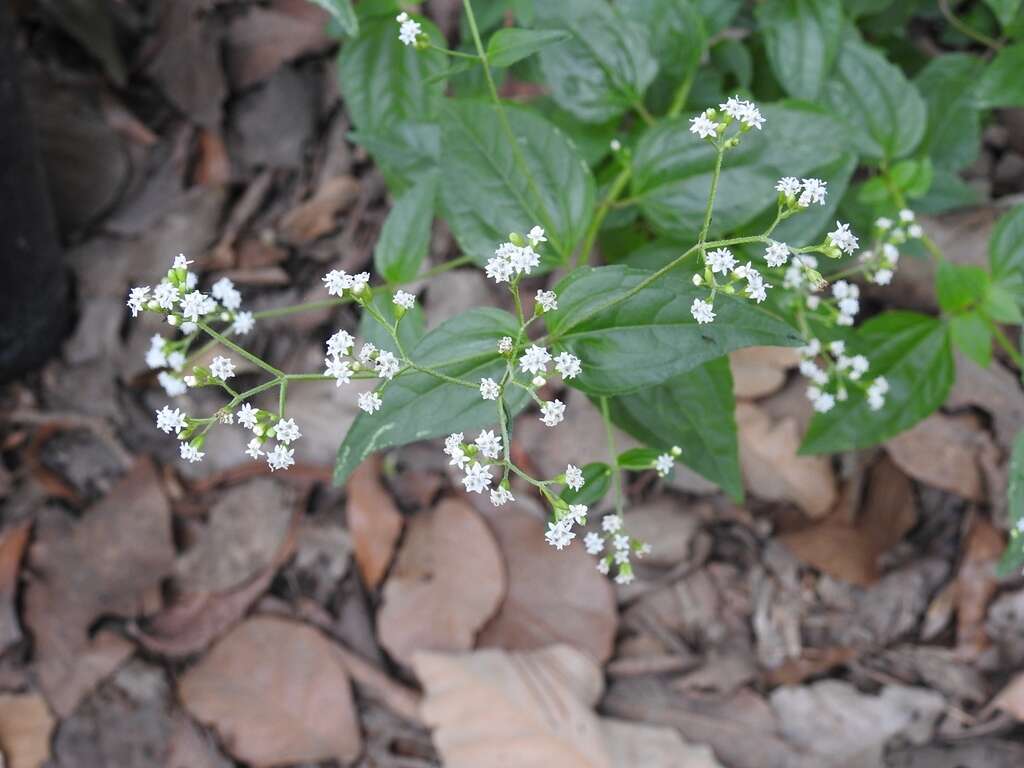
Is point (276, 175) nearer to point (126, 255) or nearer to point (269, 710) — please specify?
point (126, 255)

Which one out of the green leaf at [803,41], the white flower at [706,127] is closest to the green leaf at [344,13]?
the white flower at [706,127]

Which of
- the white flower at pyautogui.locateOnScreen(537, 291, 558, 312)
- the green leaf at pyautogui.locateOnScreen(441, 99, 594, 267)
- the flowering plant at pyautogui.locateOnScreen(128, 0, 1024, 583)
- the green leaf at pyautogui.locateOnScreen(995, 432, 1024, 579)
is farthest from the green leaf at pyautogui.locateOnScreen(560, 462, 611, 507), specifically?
the green leaf at pyautogui.locateOnScreen(995, 432, 1024, 579)

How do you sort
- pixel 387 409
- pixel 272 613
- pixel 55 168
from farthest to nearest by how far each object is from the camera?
pixel 55 168
pixel 272 613
pixel 387 409

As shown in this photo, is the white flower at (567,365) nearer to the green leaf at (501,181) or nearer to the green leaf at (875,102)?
the green leaf at (501,181)

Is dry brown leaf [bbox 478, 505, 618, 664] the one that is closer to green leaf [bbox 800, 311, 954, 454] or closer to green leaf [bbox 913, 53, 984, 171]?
green leaf [bbox 800, 311, 954, 454]

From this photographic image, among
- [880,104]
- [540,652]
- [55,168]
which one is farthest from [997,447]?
[55,168]

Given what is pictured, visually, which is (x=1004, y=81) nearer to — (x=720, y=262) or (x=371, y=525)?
(x=720, y=262)
